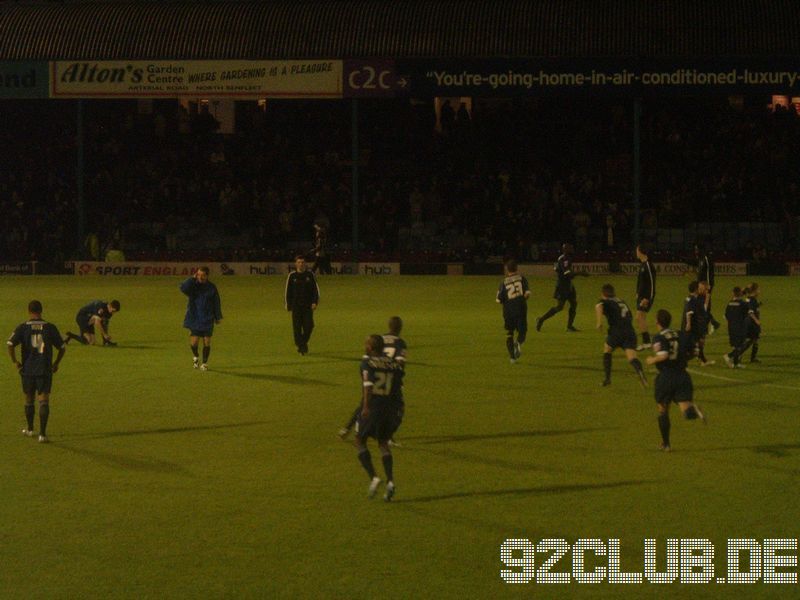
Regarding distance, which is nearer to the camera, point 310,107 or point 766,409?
point 766,409

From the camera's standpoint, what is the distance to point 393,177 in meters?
53.8

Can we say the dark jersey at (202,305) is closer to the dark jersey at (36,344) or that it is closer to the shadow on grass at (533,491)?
the dark jersey at (36,344)

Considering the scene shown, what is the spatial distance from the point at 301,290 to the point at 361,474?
35.5 ft

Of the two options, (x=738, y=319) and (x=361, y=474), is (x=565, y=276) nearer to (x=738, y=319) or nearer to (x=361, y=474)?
(x=738, y=319)

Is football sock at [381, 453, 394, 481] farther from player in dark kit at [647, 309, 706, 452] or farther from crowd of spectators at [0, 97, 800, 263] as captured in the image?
crowd of spectators at [0, 97, 800, 263]

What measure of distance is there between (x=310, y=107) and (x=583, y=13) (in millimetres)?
13378

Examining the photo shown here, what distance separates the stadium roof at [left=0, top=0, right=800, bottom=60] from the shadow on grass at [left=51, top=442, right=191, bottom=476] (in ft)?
114

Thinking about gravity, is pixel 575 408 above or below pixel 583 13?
below

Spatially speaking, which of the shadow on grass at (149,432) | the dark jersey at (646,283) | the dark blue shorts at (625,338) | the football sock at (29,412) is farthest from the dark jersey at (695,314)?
the football sock at (29,412)

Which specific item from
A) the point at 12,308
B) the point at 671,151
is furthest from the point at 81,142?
Answer: the point at 671,151

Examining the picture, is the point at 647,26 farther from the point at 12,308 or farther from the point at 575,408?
the point at 575,408

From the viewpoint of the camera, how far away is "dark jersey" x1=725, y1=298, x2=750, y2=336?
22922 mm

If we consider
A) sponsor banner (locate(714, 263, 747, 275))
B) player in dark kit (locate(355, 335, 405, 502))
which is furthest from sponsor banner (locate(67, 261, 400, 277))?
player in dark kit (locate(355, 335, 405, 502))

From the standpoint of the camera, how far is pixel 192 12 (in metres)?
52.7
